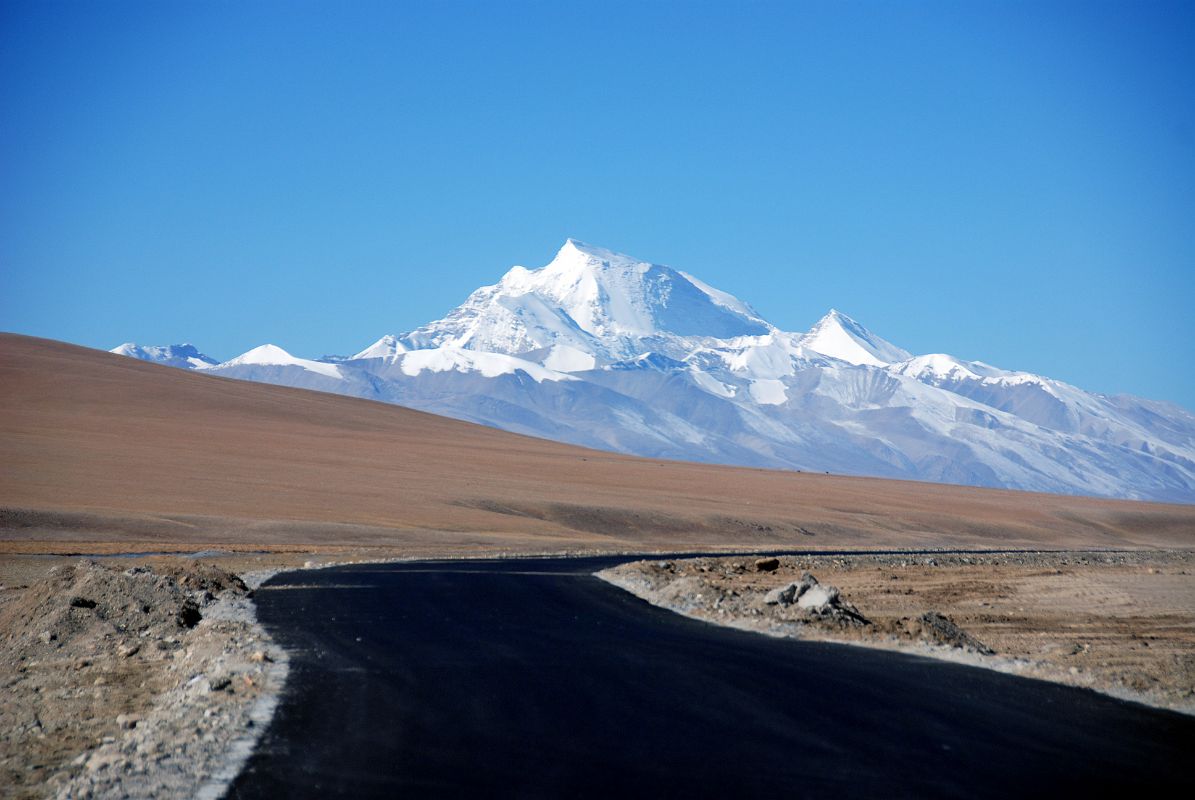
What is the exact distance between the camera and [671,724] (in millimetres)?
11508

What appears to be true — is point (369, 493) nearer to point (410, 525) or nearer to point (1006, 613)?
point (410, 525)

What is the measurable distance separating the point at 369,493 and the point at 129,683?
5825cm

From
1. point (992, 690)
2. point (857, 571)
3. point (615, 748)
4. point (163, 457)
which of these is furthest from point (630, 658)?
point (163, 457)

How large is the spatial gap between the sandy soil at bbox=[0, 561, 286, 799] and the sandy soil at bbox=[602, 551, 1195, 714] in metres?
9.44

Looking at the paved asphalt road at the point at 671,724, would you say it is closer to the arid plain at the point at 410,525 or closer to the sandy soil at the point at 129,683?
the sandy soil at the point at 129,683

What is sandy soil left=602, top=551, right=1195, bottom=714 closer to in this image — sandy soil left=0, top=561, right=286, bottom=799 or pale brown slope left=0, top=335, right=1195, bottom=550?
sandy soil left=0, top=561, right=286, bottom=799

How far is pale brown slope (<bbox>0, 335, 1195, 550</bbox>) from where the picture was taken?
5719 cm

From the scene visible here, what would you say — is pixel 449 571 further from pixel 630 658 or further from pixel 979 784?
pixel 979 784

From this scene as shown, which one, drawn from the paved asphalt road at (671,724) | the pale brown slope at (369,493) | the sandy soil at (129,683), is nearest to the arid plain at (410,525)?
the sandy soil at (129,683)

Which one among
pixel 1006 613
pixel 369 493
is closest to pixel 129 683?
pixel 1006 613

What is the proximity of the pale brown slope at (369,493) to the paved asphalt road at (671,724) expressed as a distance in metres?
37.1

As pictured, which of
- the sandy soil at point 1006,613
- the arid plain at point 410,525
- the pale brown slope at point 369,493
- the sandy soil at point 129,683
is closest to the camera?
the sandy soil at point 129,683

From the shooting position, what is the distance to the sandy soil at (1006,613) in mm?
16734

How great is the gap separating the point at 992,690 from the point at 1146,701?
5.72 feet
